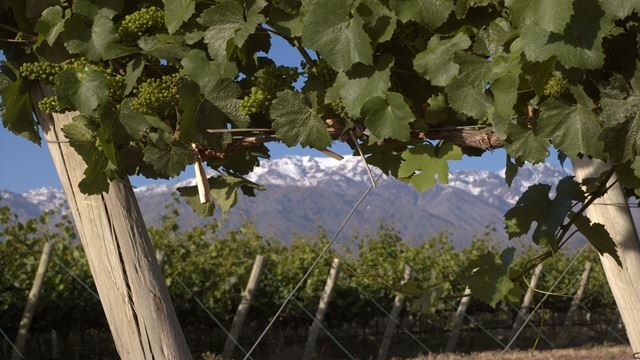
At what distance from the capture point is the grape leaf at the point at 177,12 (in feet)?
5.51

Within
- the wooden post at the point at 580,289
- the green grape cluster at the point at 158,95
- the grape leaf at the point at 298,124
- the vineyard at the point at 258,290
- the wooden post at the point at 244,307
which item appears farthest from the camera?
the wooden post at the point at 580,289

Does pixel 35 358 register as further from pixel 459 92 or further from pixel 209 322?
pixel 459 92

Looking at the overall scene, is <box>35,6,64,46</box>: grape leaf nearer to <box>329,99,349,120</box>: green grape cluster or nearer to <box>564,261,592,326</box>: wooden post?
<box>329,99,349,120</box>: green grape cluster

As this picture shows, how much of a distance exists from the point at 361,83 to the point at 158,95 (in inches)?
19.0

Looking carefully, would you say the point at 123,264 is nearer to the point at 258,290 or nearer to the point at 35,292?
the point at 35,292

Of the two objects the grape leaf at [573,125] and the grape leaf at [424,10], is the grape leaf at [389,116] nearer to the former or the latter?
the grape leaf at [424,10]

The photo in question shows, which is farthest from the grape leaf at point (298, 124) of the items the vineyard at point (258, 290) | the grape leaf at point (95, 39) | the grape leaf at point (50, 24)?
the vineyard at point (258, 290)

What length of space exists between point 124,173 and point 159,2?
1.39 feet

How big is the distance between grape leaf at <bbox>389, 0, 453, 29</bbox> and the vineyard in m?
6.75

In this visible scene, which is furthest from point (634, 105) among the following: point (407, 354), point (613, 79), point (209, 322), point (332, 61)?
point (407, 354)

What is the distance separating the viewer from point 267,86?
178 cm

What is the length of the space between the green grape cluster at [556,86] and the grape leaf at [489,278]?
23.9 inches

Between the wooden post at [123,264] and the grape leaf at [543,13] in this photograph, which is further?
the wooden post at [123,264]

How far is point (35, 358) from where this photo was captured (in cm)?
1292
